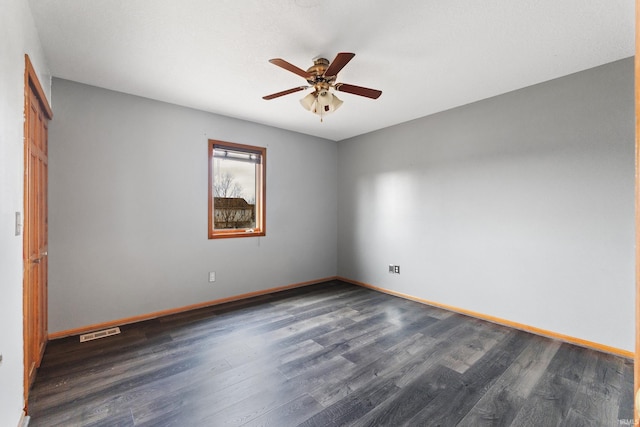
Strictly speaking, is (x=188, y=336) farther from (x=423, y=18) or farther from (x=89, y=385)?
(x=423, y=18)

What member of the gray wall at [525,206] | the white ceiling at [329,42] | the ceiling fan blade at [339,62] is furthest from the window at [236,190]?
the ceiling fan blade at [339,62]

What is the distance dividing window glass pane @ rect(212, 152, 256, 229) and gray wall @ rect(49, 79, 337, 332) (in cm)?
23

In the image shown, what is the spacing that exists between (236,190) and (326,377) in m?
2.84

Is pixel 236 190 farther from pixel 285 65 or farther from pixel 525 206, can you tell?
pixel 525 206

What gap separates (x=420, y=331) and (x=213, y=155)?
3.37 metres

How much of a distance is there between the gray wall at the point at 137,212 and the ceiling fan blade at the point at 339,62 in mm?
2121

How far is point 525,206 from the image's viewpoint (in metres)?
2.99

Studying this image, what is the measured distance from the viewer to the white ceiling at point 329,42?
1849 millimetres

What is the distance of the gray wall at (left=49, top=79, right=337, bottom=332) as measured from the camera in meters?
2.80

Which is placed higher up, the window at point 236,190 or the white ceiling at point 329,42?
the white ceiling at point 329,42

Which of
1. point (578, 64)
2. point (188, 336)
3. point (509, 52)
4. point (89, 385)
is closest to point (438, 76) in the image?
point (509, 52)

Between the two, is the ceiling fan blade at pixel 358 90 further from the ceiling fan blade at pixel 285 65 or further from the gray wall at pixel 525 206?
the gray wall at pixel 525 206

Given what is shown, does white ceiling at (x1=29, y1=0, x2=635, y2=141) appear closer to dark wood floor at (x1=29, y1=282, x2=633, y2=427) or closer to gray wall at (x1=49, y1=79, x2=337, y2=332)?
gray wall at (x1=49, y1=79, x2=337, y2=332)

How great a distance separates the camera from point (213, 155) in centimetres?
379
